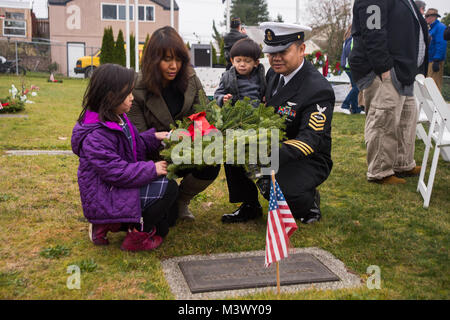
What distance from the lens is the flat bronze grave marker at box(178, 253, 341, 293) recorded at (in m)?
2.87

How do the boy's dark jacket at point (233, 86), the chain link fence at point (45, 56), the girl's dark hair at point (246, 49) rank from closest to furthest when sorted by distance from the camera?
the girl's dark hair at point (246, 49)
the boy's dark jacket at point (233, 86)
the chain link fence at point (45, 56)

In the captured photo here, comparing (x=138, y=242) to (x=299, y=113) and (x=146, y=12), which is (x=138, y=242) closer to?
(x=299, y=113)

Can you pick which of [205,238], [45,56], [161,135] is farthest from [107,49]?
[205,238]

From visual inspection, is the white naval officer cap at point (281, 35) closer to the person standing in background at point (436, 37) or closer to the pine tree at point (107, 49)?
the person standing in background at point (436, 37)

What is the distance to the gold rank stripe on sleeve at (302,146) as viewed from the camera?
3540 millimetres

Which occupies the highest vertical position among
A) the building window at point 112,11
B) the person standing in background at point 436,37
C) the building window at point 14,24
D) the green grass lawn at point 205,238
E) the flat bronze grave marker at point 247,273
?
the building window at point 112,11

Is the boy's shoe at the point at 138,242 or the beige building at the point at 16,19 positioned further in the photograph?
the beige building at the point at 16,19

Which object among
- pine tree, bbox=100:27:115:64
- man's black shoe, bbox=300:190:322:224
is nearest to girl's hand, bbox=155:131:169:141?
man's black shoe, bbox=300:190:322:224

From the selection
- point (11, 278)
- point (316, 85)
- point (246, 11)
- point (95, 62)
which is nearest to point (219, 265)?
point (11, 278)

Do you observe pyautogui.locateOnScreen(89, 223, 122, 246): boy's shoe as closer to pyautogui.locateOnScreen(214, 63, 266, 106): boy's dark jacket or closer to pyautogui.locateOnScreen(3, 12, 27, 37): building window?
pyautogui.locateOnScreen(214, 63, 266, 106): boy's dark jacket

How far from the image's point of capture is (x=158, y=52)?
3.56 m

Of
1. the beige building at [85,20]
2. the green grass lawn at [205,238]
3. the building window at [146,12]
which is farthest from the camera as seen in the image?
the building window at [146,12]

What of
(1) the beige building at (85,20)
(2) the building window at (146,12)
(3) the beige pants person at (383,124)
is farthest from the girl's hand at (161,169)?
(2) the building window at (146,12)

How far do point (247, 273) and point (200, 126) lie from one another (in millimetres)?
1038
